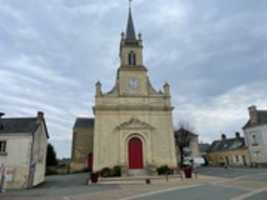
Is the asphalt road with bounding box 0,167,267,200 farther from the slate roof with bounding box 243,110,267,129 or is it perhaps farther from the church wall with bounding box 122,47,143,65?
the slate roof with bounding box 243,110,267,129

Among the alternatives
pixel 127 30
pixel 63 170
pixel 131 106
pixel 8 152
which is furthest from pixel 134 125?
pixel 63 170

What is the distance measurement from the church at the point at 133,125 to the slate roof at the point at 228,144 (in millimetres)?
23037

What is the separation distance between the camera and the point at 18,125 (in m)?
17.2

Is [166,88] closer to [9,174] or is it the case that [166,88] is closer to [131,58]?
[131,58]

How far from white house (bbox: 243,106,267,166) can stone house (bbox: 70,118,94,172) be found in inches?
932

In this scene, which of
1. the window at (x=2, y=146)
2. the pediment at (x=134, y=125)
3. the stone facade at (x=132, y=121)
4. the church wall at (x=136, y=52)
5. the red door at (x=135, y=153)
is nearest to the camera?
the window at (x=2, y=146)

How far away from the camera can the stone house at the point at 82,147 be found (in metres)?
32.6

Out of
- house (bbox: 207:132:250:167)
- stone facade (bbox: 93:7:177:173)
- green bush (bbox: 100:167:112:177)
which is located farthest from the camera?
house (bbox: 207:132:250:167)

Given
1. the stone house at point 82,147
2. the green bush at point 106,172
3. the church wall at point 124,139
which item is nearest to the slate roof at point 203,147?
the stone house at point 82,147

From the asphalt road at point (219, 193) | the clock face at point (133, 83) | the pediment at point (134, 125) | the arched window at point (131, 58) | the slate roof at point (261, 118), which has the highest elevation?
the arched window at point (131, 58)

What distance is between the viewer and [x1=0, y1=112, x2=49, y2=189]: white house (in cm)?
1536

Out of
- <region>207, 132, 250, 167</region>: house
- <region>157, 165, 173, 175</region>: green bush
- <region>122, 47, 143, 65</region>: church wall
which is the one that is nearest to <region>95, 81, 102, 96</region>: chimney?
<region>122, 47, 143, 65</region>: church wall

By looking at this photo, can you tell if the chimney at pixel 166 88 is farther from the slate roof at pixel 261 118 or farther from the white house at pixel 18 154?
the slate roof at pixel 261 118

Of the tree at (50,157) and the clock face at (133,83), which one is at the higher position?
the clock face at (133,83)
